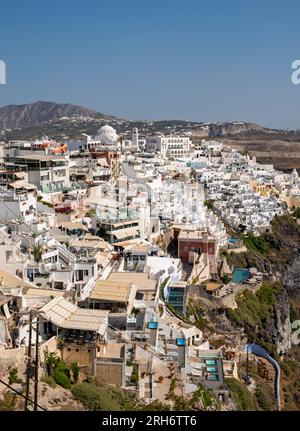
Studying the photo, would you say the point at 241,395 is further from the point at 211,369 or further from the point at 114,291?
the point at 114,291

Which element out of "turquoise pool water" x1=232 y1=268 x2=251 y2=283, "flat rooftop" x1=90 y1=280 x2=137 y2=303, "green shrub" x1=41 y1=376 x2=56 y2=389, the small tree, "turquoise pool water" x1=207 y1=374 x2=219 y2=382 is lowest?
"turquoise pool water" x1=232 y1=268 x2=251 y2=283

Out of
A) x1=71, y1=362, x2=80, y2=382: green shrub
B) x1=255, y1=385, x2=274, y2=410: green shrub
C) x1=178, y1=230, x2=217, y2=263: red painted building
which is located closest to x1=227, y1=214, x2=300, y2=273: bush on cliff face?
x1=178, y1=230, x2=217, y2=263: red painted building

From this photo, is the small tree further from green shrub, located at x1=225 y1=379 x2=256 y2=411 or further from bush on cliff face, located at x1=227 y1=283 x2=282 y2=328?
bush on cliff face, located at x1=227 y1=283 x2=282 y2=328

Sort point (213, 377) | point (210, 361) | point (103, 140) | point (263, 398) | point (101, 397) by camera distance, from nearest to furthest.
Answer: point (101, 397) < point (213, 377) < point (210, 361) < point (263, 398) < point (103, 140)

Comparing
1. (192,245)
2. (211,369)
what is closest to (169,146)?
(192,245)

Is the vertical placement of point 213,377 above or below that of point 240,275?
above

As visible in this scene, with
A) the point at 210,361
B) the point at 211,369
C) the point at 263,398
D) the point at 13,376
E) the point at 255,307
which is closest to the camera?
the point at 13,376
